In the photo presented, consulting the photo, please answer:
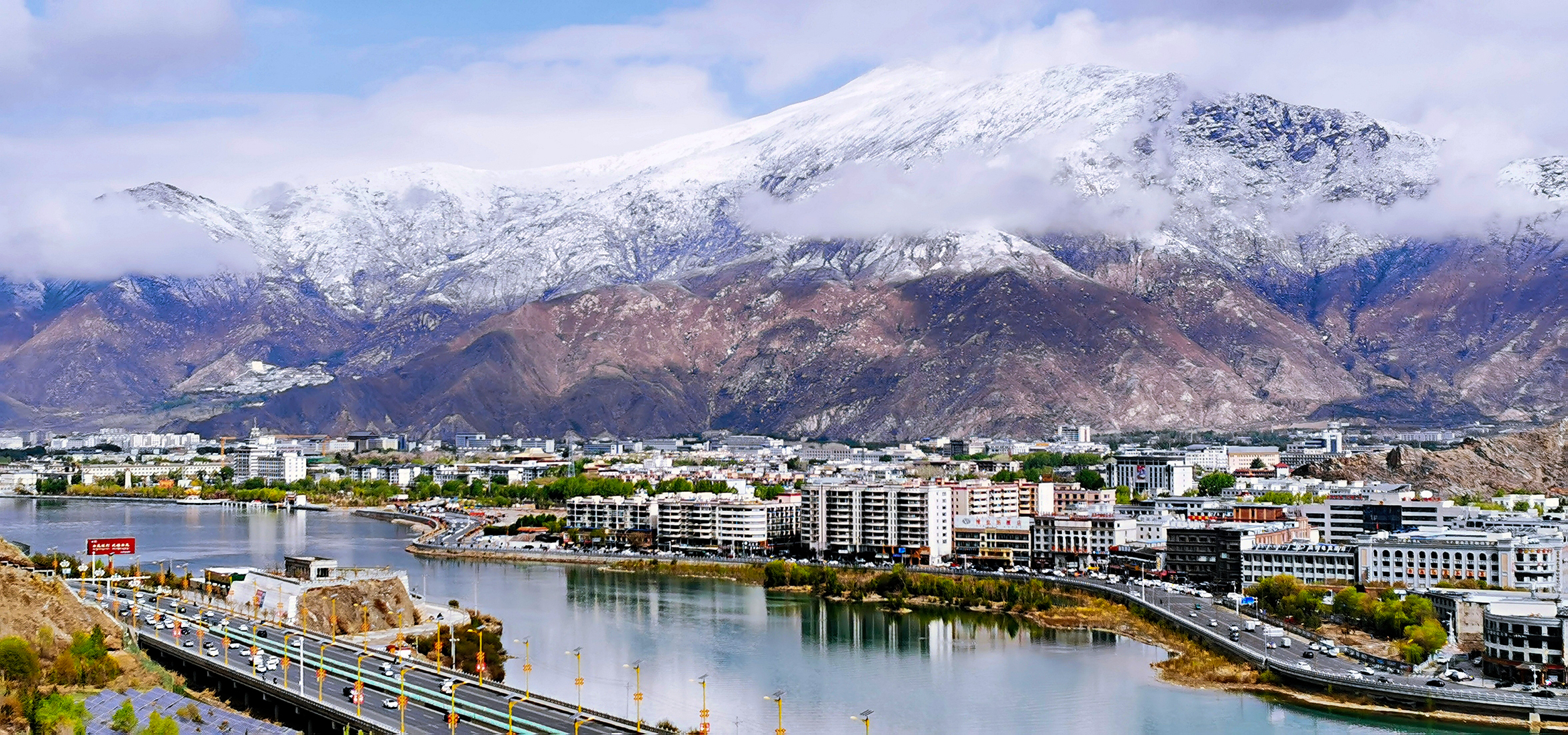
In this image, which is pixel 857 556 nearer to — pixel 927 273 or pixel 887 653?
pixel 887 653

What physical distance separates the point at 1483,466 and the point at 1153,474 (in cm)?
1732

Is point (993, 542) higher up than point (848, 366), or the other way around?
point (848, 366)

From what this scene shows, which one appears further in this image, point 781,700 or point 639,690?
point 639,690

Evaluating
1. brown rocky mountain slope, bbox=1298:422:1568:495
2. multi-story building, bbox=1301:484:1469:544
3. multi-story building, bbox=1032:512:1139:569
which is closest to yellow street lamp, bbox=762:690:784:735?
multi-story building, bbox=1032:512:1139:569

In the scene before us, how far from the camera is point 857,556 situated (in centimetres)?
6116

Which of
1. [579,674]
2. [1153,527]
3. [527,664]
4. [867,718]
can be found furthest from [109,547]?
[1153,527]

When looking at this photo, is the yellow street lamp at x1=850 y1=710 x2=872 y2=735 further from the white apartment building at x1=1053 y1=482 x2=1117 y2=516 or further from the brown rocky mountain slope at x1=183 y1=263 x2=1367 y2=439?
the brown rocky mountain slope at x1=183 y1=263 x2=1367 y2=439

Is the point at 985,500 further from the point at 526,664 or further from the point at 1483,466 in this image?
the point at 526,664

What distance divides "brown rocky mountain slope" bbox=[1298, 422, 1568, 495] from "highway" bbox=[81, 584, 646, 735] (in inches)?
2047

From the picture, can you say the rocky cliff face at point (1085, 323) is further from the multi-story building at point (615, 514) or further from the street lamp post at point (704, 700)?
the street lamp post at point (704, 700)

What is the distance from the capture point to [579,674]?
35.6 m

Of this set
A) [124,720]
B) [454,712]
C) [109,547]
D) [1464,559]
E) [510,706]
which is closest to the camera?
[124,720]

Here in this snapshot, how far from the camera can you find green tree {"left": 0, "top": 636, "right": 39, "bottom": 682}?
26016 mm

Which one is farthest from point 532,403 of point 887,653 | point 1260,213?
point 887,653
